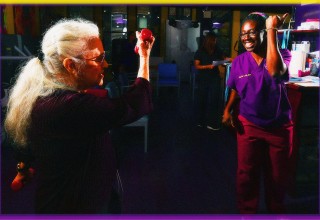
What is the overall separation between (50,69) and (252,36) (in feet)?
4.28

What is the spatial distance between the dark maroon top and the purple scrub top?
1.02m

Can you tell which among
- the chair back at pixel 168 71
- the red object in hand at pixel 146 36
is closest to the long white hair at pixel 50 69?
the red object in hand at pixel 146 36

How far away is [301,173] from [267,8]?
4.73 meters

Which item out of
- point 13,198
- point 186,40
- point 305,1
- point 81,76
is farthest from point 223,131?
point 186,40

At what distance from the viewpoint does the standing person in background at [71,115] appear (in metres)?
1.07

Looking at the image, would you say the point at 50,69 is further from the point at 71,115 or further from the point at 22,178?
the point at 22,178

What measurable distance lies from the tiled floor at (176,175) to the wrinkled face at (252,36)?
52.4 inches

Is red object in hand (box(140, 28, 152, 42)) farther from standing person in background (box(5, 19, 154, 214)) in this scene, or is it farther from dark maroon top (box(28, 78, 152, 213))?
dark maroon top (box(28, 78, 152, 213))

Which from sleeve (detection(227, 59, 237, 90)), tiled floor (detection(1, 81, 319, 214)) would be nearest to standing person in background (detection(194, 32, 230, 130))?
tiled floor (detection(1, 81, 319, 214))

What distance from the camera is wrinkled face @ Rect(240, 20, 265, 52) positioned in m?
1.99

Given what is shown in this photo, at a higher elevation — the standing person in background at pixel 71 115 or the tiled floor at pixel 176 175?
the standing person in background at pixel 71 115

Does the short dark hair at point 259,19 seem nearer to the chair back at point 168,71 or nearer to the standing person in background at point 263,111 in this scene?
the standing person in background at point 263,111

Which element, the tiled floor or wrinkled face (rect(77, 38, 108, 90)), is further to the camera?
the tiled floor

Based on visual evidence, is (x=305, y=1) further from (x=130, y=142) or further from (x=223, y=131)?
Result: (x=130, y=142)
